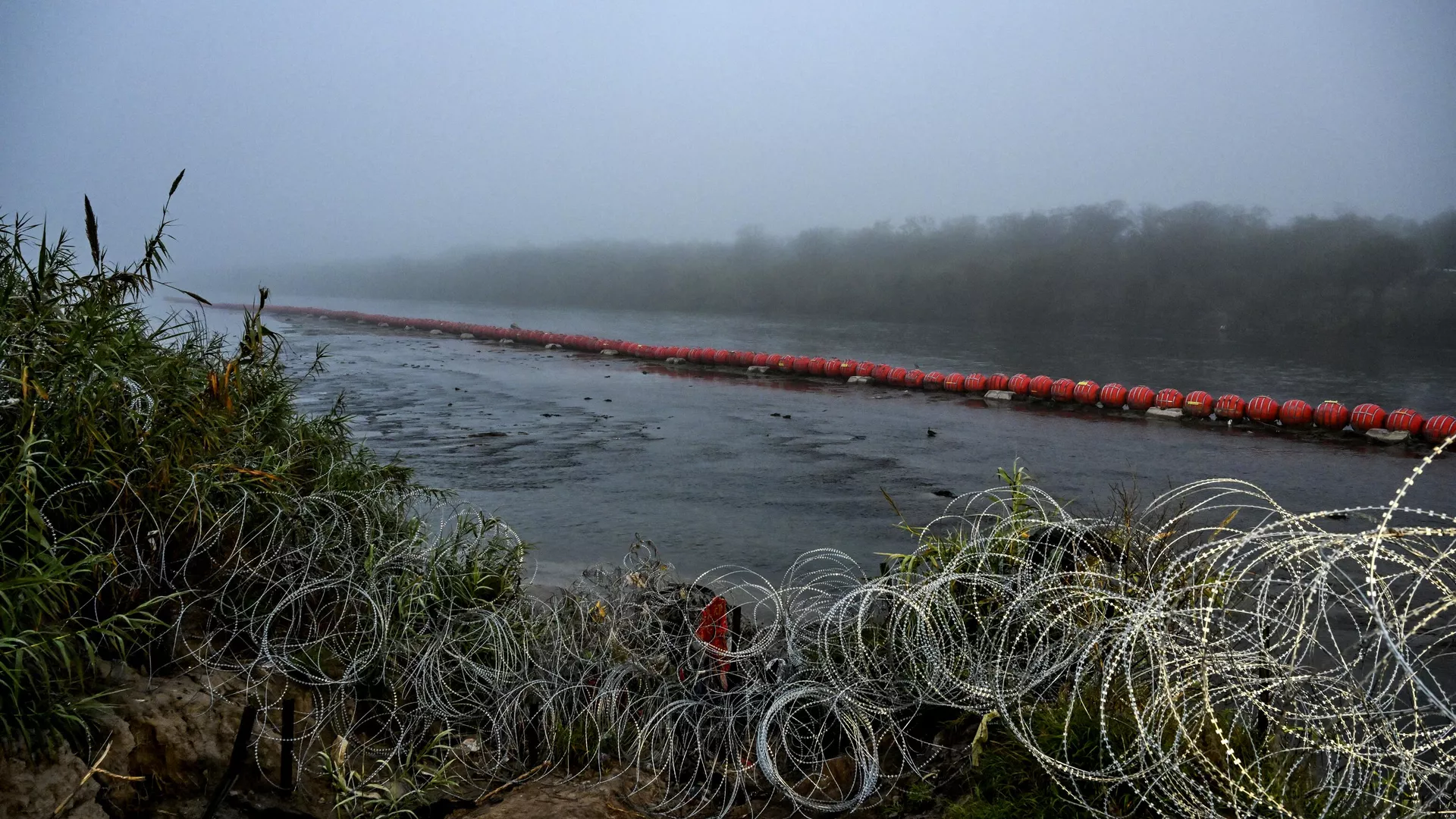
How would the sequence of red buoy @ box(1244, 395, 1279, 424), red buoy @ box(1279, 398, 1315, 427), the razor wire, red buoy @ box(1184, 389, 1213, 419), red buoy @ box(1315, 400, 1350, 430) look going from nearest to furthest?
the razor wire, red buoy @ box(1315, 400, 1350, 430), red buoy @ box(1279, 398, 1315, 427), red buoy @ box(1244, 395, 1279, 424), red buoy @ box(1184, 389, 1213, 419)

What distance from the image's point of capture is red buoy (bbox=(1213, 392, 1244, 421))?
18000mm

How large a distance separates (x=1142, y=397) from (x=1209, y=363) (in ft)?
50.2

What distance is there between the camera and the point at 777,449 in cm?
1545

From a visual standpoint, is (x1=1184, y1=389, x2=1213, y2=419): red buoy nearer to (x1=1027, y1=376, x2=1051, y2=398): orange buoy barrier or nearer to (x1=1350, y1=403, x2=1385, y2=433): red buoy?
(x1=1350, y1=403, x2=1385, y2=433): red buoy

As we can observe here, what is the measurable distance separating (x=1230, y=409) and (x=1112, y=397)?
2364 mm

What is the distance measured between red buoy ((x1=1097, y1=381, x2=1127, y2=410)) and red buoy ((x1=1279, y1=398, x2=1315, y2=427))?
3067 millimetres

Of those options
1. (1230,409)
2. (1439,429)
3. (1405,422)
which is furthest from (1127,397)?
(1439,429)

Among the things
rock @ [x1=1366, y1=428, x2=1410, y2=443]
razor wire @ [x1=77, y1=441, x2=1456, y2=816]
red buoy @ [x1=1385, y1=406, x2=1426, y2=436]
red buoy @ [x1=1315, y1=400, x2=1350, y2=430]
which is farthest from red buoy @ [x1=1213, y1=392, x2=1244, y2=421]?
razor wire @ [x1=77, y1=441, x2=1456, y2=816]

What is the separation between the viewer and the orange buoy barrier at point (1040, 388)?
20.9 m

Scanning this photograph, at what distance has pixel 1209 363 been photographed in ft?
106

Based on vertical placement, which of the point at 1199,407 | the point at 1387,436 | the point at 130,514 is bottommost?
the point at 130,514

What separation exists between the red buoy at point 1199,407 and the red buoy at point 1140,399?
78 centimetres

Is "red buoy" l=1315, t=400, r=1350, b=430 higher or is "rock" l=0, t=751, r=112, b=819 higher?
"red buoy" l=1315, t=400, r=1350, b=430

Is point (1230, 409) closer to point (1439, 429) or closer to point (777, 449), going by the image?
point (1439, 429)
